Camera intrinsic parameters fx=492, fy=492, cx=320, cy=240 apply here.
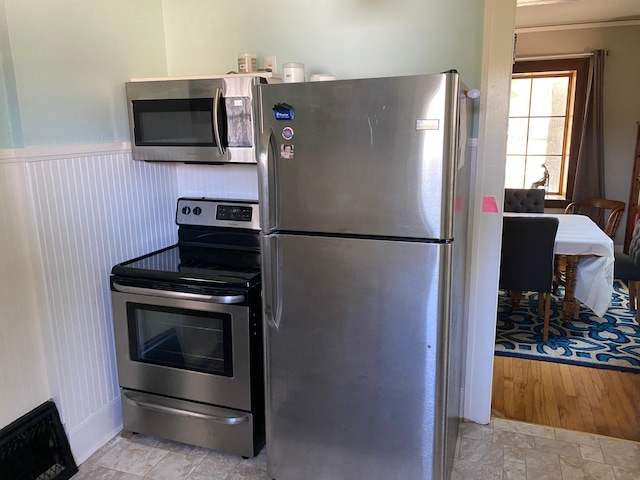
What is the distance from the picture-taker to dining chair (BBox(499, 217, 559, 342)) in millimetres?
3254

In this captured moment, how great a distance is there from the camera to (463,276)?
229 cm

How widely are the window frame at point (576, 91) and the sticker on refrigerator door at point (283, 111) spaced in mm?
4365

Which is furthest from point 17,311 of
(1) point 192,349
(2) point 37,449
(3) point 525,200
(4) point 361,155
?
(3) point 525,200

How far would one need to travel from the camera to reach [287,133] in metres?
1.75

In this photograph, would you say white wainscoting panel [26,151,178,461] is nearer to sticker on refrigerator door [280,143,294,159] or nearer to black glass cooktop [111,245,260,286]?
black glass cooktop [111,245,260,286]

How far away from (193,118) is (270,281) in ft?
3.01

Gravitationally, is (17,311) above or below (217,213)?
below

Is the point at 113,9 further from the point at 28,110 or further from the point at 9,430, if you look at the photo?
Result: the point at 9,430

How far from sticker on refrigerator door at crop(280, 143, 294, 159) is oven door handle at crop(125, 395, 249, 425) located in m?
1.15

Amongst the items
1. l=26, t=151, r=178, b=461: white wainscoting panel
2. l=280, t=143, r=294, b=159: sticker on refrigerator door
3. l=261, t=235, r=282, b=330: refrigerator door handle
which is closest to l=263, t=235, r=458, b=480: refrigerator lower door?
l=261, t=235, r=282, b=330: refrigerator door handle

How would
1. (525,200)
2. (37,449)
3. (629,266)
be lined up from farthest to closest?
1. (525,200)
2. (629,266)
3. (37,449)

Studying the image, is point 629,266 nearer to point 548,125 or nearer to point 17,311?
point 548,125

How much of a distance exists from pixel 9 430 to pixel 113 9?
1.85m

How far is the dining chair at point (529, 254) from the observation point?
325cm
